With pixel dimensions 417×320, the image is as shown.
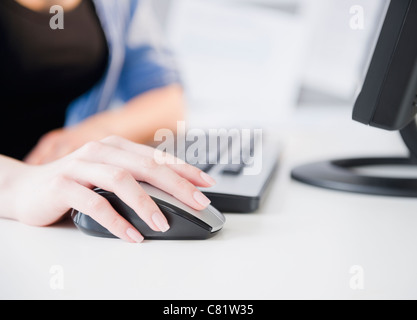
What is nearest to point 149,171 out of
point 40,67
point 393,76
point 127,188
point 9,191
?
point 127,188

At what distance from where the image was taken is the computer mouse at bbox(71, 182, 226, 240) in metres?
0.44

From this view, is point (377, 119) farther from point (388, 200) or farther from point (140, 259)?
point (140, 259)

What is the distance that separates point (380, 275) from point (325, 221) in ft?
0.48

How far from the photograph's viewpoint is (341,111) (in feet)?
4.95

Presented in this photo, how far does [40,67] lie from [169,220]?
59 cm

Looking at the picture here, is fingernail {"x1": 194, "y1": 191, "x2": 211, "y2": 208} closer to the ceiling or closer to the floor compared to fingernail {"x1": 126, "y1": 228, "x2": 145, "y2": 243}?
closer to the ceiling

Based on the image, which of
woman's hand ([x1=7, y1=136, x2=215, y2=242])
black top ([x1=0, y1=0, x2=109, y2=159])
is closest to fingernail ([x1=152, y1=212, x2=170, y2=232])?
woman's hand ([x1=7, y1=136, x2=215, y2=242])

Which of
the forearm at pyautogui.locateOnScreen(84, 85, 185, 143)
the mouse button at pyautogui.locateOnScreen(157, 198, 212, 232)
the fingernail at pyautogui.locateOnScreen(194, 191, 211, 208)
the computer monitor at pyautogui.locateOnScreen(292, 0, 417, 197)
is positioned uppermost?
the computer monitor at pyautogui.locateOnScreen(292, 0, 417, 197)

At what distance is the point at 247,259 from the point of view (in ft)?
1.36

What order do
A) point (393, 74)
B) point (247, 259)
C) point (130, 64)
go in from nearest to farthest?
point (247, 259) < point (393, 74) < point (130, 64)

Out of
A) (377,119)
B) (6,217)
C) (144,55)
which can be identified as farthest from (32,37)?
(377,119)

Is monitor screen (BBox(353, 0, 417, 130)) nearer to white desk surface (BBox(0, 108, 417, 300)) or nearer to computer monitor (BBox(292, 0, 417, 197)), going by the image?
computer monitor (BBox(292, 0, 417, 197))

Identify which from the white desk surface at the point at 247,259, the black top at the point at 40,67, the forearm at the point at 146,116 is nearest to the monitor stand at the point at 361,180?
the white desk surface at the point at 247,259

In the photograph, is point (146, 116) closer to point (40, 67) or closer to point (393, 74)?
point (40, 67)
